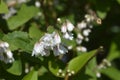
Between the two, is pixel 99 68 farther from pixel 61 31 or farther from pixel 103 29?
pixel 61 31

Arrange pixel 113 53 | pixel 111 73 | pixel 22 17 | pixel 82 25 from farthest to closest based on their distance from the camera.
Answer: pixel 113 53
pixel 111 73
pixel 82 25
pixel 22 17

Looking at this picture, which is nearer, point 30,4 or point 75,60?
point 75,60

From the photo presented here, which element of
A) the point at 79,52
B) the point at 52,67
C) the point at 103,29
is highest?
the point at 52,67

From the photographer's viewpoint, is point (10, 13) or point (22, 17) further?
point (10, 13)

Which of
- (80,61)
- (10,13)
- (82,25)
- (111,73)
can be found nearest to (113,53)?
(111,73)

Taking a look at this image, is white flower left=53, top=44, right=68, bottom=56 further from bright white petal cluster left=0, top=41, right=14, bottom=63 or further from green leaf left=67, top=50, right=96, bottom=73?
bright white petal cluster left=0, top=41, right=14, bottom=63

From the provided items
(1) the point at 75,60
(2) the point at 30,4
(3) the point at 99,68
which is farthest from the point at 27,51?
(3) the point at 99,68

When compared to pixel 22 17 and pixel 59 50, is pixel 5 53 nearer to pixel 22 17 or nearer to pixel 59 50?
pixel 59 50
